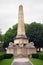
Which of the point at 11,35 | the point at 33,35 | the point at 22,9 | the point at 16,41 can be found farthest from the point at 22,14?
the point at 11,35

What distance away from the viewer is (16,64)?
37.9 metres

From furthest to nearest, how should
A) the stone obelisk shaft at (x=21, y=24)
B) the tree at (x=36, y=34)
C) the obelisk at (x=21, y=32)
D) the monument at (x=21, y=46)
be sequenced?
1. the tree at (x=36, y=34)
2. the stone obelisk shaft at (x=21, y=24)
3. the obelisk at (x=21, y=32)
4. the monument at (x=21, y=46)

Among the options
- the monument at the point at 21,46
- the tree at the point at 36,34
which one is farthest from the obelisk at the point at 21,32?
the tree at the point at 36,34

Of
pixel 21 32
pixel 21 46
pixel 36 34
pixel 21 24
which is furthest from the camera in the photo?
pixel 36 34

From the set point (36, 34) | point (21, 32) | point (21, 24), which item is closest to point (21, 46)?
point (21, 32)

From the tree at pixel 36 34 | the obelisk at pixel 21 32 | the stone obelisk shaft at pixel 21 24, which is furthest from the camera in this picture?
the tree at pixel 36 34

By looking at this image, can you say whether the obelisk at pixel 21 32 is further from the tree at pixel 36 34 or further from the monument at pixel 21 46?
the tree at pixel 36 34

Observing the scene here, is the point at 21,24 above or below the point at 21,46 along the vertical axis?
above

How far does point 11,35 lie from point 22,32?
2662 centimetres

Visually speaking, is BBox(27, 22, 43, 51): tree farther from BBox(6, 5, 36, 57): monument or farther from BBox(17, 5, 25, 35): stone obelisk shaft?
BBox(6, 5, 36, 57): monument

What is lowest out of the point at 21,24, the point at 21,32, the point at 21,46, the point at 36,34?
the point at 21,46

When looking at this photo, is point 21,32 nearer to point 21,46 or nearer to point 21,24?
point 21,24

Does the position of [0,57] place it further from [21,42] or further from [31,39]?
[31,39]

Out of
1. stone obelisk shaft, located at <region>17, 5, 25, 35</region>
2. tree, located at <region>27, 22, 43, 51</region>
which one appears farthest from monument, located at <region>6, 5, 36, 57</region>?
tree, located at <region>27, 22, 43, 51</region>
